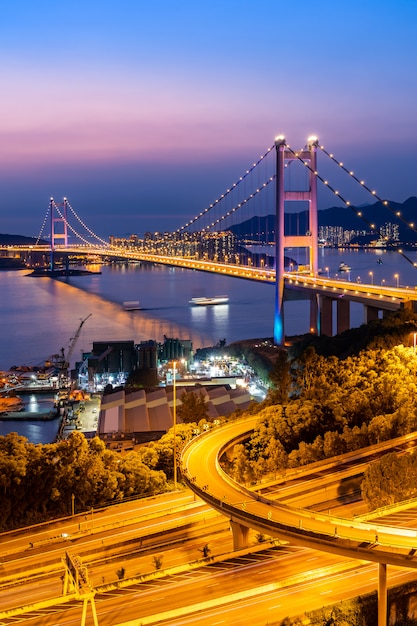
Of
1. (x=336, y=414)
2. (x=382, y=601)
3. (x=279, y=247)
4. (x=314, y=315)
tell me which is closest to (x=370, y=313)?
(x=314, y=315)

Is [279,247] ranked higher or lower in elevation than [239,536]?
higher

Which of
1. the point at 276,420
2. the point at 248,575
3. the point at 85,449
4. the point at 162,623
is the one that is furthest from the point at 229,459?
the point at 162,623

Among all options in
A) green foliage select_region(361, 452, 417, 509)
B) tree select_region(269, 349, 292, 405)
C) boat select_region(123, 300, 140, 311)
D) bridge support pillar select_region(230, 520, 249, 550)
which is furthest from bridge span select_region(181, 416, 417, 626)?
boat select_region(123, 300, 140, 311)

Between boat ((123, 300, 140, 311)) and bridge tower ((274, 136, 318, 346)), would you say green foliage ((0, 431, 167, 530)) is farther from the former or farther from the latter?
boat ((123, 300, 140, 311))

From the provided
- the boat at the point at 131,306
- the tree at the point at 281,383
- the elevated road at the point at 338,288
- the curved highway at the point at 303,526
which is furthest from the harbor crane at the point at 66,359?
the curved highway at the point at 303,526

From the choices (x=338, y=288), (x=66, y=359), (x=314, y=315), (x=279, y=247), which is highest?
(x=279, y=247)

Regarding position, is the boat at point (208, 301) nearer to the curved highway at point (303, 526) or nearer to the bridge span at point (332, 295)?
the bridge span at point (332, 295)

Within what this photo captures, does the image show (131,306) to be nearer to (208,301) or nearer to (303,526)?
(208,301)

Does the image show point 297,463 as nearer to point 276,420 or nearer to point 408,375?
point 276,420
